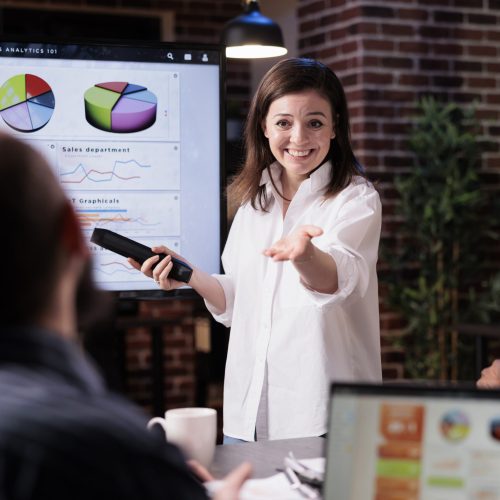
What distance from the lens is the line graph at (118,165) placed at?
211 centimetres

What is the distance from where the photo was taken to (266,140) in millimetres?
2268

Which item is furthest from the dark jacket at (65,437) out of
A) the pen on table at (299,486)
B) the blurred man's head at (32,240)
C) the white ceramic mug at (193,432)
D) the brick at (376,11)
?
the brick at (376,11)

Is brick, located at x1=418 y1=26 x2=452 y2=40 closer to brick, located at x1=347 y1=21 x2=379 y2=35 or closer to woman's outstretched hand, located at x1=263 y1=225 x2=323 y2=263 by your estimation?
brick, located at x1=347 y1=21 x2=379 y2=35

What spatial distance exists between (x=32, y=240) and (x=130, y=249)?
1.32m

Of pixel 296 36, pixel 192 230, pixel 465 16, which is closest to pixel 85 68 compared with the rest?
pixel 192 230

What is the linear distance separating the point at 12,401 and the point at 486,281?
4.05m

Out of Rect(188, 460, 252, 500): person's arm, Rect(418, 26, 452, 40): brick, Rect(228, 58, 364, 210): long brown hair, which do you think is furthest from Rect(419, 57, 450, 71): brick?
Rect(188, 460, 252, 500): person's arm

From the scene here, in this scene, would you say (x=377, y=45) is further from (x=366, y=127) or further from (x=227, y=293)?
(x=227, y=293)

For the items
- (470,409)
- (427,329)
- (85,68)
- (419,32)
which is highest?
(419,32)

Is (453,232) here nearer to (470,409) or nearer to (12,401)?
(470,409)

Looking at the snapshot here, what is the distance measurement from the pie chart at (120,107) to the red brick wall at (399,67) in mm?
2335

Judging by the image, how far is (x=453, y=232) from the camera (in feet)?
13.9

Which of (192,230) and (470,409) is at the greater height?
(192,230)

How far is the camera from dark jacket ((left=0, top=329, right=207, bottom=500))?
70cm
